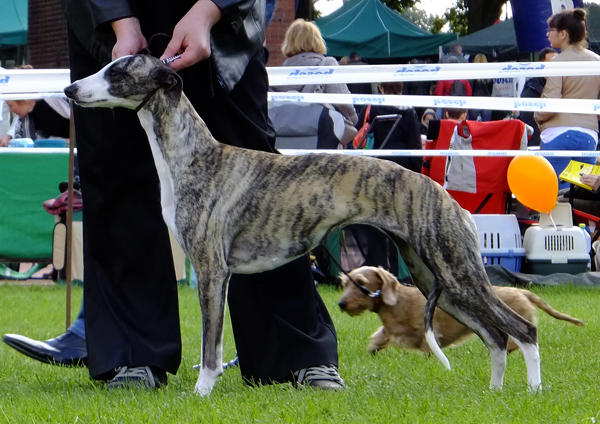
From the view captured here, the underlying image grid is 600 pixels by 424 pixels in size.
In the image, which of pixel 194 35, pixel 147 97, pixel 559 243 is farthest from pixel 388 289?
pixel 559 243

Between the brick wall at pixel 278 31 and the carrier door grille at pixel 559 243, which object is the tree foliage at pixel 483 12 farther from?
the carrier door grille at pixel 559 243

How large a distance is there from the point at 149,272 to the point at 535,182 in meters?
4.85

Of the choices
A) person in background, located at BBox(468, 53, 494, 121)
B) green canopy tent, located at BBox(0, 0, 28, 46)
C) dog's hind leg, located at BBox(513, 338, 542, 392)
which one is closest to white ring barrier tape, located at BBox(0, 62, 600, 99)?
dog's hind leg, located at BBox(513, 338, 542, 392)

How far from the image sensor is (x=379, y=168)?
10.4 ft

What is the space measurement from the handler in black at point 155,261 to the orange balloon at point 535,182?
4434mm

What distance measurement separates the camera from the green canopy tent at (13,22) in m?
16.3

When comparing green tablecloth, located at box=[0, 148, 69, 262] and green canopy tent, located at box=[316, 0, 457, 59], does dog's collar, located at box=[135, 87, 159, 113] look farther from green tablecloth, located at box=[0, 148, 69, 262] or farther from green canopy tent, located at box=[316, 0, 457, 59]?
green canopy tent, located at box=[316, 0, 457, 59]

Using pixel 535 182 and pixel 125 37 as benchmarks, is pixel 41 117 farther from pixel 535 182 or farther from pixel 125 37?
pixel 125 37

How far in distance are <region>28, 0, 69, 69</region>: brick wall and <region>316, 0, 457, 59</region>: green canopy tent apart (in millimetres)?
5920

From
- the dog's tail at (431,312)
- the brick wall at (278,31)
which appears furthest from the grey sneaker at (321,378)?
the brick wall at (278,31)

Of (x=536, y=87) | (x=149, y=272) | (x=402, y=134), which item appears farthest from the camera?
(x=536, y=87)

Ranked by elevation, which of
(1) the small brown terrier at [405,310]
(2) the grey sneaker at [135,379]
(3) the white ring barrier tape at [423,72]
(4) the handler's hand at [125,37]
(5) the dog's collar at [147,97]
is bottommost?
(1) the small brown terrier at [405,310]

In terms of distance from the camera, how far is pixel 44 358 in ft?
12.8

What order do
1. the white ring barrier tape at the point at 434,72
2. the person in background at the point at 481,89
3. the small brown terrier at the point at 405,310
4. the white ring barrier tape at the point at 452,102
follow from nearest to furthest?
the small brown terrier at the point at 405,310
the white ring barrier tape at the point at 434,72
the white ring barrier tape at the point at 452,102
the person in background at the point at 481,89
